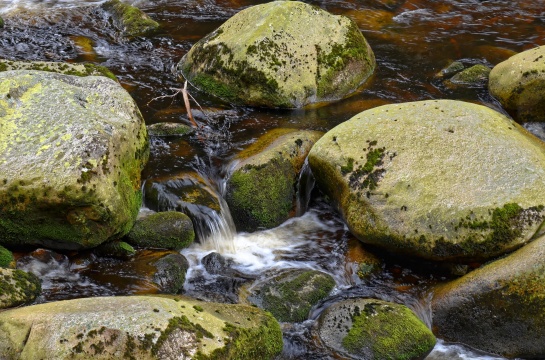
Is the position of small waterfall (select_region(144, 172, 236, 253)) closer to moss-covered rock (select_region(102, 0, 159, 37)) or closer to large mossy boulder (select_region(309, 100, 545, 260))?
large mossy boulder (select_region(309, 100, 545, 260))

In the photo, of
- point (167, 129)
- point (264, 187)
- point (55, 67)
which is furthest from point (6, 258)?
point (55, 67)

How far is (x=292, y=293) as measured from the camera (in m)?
6.33

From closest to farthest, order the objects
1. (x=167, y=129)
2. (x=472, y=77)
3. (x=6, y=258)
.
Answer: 1. (x=6, y=258)
2. (x=167, y=129)
3. (x=472, y=77)

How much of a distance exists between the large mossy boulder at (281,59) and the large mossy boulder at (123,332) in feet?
16.1

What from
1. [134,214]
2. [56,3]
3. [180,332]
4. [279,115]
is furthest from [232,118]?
[56,3]

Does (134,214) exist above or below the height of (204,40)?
below

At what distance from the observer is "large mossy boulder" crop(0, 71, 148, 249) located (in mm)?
6250

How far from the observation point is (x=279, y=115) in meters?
9.43

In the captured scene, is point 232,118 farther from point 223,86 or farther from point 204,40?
point 204,40

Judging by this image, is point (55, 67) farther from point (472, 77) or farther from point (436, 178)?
point (472, 77)

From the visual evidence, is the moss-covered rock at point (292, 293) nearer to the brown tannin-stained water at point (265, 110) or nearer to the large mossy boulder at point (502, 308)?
the brown tannin-stained water at point (265, 110)

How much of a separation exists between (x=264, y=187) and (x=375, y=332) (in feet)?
7.70

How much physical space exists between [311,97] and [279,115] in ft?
2.00

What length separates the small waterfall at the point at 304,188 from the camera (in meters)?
7.86
